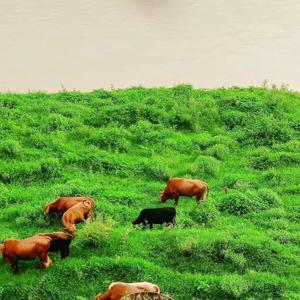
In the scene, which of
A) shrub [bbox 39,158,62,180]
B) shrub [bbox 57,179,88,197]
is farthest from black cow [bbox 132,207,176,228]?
shrub [bbox 39,158,62,180]

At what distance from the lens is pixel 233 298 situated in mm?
7738

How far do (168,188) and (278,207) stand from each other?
1949 mm

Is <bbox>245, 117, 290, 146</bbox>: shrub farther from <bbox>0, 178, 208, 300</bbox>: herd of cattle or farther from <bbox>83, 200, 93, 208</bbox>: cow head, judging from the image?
<bbox>83, 200, 93, 208</bbox>: cow head

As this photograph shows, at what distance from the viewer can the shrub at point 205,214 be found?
9688 millimetres

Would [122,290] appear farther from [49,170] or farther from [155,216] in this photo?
[49,170]

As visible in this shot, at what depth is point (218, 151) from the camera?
1241 centimetres

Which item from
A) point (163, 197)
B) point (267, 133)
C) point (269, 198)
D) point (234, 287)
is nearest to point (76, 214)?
point (163, 197)

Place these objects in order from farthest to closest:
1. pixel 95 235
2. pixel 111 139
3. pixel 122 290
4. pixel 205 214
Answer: pixel 111 139, pixel 205 214, pixel 95 235, pixel 122 290

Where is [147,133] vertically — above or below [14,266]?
above

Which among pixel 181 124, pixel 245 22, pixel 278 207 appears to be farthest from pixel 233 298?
pixel 245 22

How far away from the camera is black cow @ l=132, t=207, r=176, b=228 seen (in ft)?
30.3

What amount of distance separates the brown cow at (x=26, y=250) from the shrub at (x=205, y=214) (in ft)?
8.92

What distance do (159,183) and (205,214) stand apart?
169cm

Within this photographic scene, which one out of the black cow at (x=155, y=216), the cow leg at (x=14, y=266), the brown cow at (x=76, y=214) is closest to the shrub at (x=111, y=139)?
the brown cow at (x=76, y=214)
